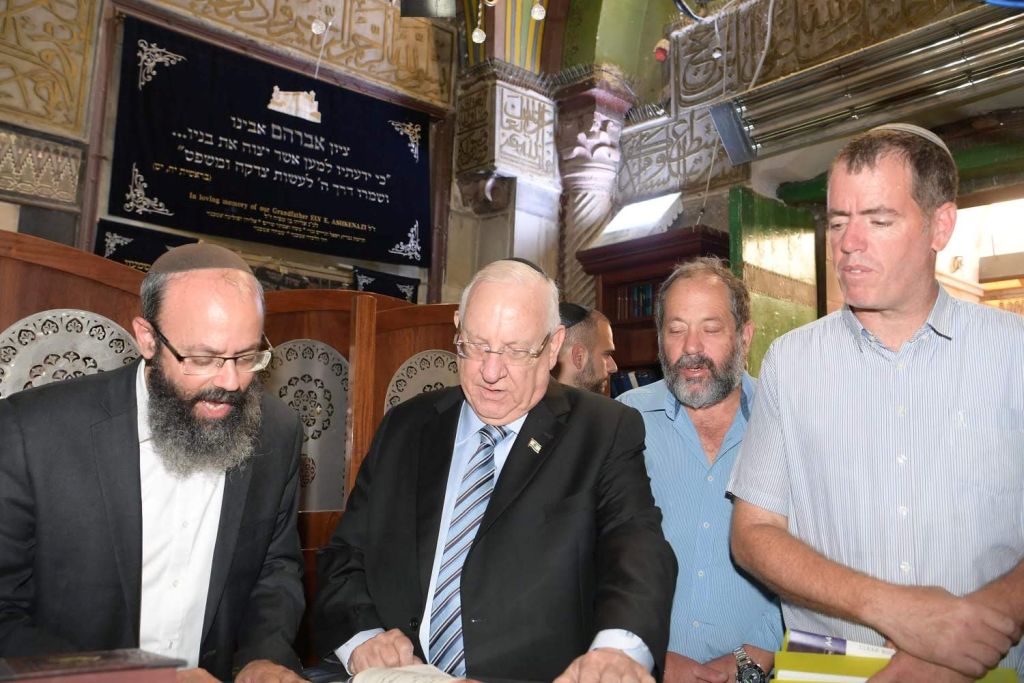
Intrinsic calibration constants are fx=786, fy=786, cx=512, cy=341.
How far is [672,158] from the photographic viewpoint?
6961 mm

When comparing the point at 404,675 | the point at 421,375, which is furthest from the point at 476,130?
the point at 404,675

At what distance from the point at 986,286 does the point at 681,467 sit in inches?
283

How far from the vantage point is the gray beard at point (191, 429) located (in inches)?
73.5

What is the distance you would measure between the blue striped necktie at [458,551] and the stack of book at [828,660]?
2.01 feet

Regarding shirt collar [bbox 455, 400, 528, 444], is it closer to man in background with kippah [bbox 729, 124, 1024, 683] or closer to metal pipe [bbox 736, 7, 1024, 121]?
man in background with kippah [bbox 729, 124, 1024, 683]

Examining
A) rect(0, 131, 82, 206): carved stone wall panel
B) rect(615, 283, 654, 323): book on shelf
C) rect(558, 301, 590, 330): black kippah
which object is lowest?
rect(558, 301, 590, 330): black kippah

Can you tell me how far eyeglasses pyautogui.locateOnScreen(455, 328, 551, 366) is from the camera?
1.76m

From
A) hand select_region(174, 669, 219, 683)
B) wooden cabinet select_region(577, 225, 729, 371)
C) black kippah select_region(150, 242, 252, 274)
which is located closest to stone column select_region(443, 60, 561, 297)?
wooden cabinet select_region(577, 225, 729, 371)

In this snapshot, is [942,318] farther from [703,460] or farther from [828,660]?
[703,460]

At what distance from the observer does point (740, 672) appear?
6.49 ft

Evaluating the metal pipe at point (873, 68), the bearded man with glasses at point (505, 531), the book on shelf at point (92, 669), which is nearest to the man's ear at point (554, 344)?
the bearded man with glasses at point (505, 531)

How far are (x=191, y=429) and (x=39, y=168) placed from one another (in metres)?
4.37

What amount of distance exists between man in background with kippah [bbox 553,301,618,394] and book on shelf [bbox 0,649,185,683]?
2.76 meters

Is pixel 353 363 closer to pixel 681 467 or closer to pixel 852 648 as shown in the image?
pixel 681 467
